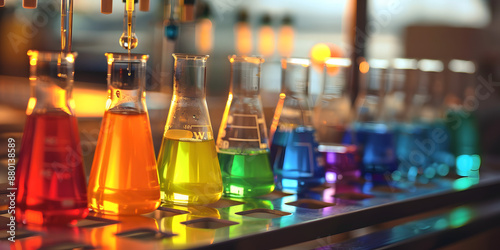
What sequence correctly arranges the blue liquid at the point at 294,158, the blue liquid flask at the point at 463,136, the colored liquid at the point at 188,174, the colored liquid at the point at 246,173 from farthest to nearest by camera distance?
the blue liquid flask at the point at 463,136, the blue liquid at the point at 294,158, the colored liquid at the point at 246,173, the colored liquid at the point at 188,174

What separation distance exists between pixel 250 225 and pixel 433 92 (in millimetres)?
1100

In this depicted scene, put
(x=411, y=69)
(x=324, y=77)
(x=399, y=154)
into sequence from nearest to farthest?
(x=324, y=77)
(x=399, y=154)
(x=411, y=69)

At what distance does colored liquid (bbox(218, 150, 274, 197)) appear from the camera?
124 cm

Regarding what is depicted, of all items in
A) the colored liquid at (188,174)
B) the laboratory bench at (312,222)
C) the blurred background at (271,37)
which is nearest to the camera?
the laboratory bench at (312,222)

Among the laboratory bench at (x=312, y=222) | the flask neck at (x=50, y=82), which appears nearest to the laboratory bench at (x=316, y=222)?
the laboratory bench at (x=312, y=222)

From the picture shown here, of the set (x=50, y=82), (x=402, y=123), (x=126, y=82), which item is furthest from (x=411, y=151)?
(x=50, y=82)

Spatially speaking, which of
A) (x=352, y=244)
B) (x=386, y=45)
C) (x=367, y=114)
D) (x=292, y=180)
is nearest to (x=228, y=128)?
(x=292, y=180)

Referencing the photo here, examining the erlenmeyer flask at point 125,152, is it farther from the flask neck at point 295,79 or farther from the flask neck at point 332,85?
the flask neck at point 332,85

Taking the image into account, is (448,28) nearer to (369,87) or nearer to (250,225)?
(369,87)

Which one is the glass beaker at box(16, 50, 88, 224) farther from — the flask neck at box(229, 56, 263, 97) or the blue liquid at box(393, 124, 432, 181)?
the blue liquid at box(393, 124, 432, 181)

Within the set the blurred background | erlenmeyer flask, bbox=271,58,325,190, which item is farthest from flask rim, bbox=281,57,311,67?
the blurred background

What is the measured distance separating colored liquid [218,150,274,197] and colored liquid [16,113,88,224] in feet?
1.19

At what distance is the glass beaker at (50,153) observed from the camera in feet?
2.99

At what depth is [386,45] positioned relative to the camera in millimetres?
3246
